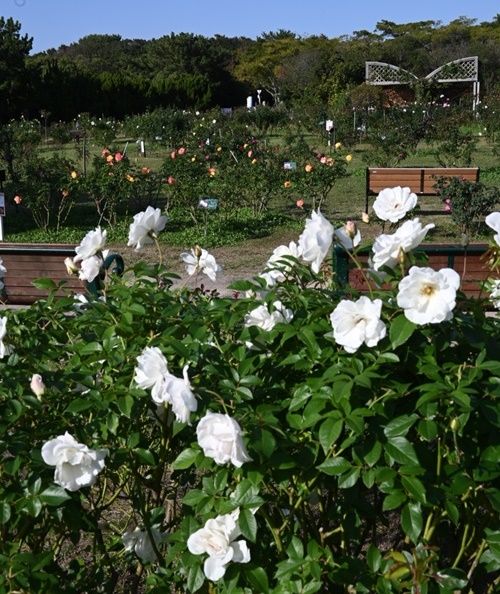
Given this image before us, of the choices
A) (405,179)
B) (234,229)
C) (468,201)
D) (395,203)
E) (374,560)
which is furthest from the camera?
(405,179)

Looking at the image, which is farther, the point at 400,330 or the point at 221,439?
the point at 400,330

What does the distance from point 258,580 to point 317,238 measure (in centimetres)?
59

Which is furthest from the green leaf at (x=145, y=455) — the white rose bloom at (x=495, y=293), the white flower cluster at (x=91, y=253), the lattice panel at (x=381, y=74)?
the lattice panel at (x=381, y=74)

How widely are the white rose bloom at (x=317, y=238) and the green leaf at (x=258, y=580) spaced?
0.55 meters

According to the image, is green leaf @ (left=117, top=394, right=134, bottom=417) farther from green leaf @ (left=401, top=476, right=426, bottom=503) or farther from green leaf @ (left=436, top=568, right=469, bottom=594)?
green leaf @ (left=436, top=568, right=469, bottom=594)

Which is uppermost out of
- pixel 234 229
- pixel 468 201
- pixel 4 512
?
pixel 4 512

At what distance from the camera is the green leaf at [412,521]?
1.37 m

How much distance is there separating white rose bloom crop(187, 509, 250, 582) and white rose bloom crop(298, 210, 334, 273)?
0.48m

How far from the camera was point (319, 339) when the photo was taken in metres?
1.56

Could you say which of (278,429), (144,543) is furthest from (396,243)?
(144,543)

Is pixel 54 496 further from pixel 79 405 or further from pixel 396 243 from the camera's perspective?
pixel 396 243

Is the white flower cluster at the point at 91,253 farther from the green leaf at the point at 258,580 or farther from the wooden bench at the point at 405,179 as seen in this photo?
the wooden bench at the point at 405,179

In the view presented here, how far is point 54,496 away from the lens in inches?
59.2

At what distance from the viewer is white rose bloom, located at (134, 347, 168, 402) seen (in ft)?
4.74
